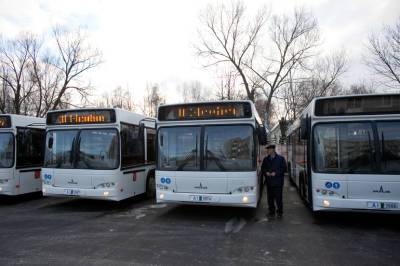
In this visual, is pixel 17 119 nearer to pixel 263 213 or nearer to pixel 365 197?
pixel 263 213

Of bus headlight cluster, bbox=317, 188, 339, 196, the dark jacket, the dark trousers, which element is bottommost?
the dark trousers

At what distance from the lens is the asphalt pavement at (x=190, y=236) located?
601 cm

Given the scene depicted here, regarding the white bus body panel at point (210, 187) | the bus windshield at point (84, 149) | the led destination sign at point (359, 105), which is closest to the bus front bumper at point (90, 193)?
the bus windshield at point (84, 149)

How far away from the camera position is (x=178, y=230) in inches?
315

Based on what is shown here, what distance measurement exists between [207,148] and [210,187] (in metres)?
0.94

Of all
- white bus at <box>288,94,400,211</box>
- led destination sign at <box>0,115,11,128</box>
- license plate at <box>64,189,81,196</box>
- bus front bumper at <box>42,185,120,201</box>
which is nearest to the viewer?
white bus at <box>288,94,400,211</box>

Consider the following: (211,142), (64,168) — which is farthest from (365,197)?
(64,168)

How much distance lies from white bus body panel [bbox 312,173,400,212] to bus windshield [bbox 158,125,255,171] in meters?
1.66

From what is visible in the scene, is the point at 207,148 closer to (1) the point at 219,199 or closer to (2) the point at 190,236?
(1) the point at 219,199

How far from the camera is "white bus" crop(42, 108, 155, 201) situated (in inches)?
394

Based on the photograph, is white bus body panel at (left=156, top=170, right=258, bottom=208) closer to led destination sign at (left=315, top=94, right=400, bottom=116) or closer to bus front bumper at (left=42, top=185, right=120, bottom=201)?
bus front bumper at (left=42, top=185, right=120, bottom=201)

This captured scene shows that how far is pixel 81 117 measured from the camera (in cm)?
1049

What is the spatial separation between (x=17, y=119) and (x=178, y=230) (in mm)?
6878

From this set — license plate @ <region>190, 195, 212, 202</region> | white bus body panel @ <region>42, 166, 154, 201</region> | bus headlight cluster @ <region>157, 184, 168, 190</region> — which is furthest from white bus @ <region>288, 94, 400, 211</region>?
white bus body panel @ <region>42, 166, 154, 201</region>
